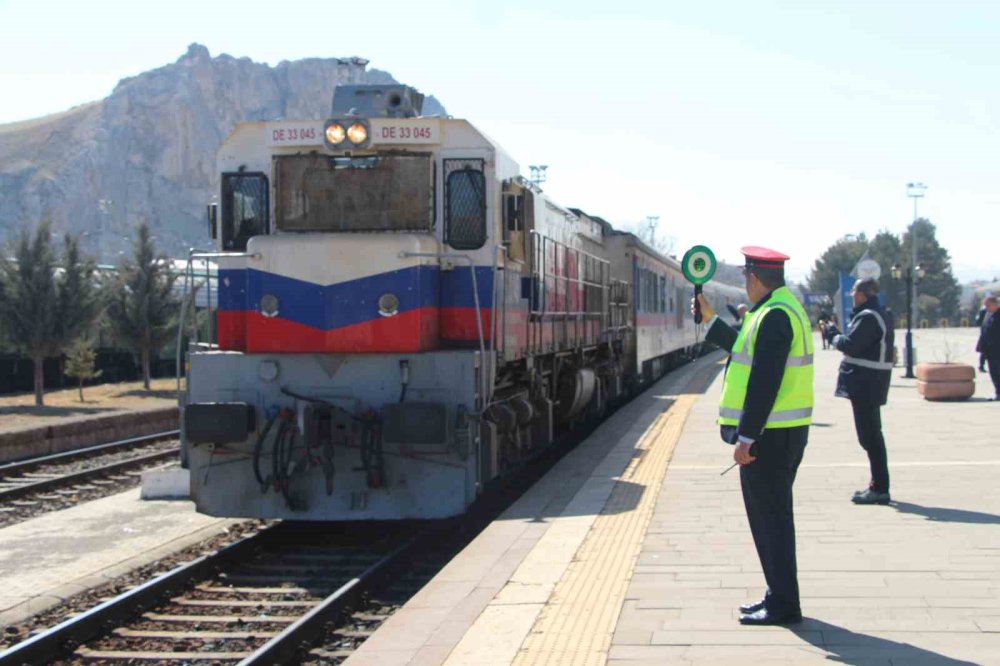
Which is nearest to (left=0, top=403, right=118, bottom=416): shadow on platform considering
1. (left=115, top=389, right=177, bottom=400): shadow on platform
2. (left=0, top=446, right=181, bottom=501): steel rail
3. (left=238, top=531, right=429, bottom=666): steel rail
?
(left=115, top=389, right=177, bottom=400): shadow on platform

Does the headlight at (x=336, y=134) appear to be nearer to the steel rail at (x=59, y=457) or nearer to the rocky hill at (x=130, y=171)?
the steel rail at (x=59, y=457)

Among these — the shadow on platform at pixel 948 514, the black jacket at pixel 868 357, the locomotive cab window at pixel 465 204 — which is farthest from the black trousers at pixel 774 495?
the locomotive cab window at pixel 465 204

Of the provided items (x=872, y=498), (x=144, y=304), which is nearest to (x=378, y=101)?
(x=872, y=498)

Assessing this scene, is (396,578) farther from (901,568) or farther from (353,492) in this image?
(901,568)

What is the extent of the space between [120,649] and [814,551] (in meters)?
4.37

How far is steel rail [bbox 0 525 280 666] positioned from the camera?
6918 millimetres

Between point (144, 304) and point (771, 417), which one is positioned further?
point (144, 304)

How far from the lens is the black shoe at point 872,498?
938 cm

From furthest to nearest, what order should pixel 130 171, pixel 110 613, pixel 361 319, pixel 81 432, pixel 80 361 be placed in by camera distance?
1. pixel 130 171
2. pixel 80 361
3. pixel 81 432
4. pixel 361 319
5. pixel 110 613

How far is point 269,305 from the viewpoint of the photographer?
10.1 m

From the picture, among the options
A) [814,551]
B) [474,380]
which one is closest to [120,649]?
[474,380]

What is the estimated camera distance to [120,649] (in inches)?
290

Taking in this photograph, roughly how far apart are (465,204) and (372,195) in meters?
0.82

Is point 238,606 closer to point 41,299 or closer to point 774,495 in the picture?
point 774,495
